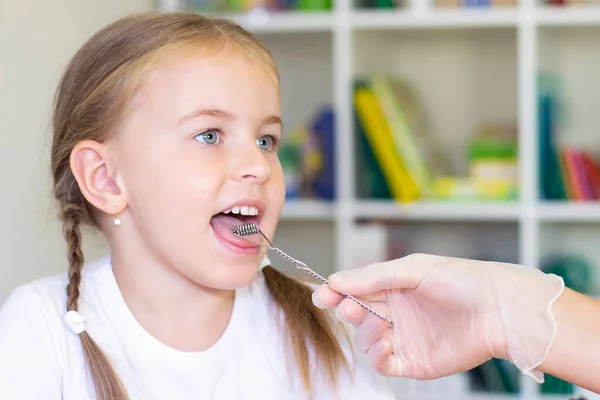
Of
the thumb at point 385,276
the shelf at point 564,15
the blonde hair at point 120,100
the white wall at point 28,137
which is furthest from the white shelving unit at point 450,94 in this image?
the thumb at point 385,276

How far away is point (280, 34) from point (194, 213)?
1718mm

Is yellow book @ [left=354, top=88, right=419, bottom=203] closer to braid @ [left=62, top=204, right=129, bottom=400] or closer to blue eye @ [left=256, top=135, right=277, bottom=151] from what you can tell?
blue eye @ [left=256, top=135, right=277, bottom=151]

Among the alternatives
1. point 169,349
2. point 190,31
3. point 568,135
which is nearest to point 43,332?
point 169,349

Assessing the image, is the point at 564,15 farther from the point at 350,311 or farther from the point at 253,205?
the point at 350,311

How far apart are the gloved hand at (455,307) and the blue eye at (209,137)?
298mm

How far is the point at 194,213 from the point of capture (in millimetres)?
1283

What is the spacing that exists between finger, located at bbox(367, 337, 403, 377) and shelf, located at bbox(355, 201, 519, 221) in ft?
4.68

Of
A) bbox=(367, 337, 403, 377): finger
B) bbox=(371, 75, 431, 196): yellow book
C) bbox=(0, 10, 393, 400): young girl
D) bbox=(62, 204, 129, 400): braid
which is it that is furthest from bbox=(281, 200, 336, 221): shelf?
bbox=(367, 337, 403, 377): finger

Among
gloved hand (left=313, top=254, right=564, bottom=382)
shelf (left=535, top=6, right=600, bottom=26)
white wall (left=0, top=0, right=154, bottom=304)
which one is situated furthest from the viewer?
shelf (left=535, top=6, right=600, bottom=26)

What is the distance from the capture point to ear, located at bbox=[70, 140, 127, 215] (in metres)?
1.36

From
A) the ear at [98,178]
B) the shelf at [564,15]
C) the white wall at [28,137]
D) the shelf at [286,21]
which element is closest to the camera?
the ear at [98,178]

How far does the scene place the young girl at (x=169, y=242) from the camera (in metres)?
1.29

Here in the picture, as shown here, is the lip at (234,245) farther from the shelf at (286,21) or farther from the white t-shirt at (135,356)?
the shelf at (286,21)

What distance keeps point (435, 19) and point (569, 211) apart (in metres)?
0.66
